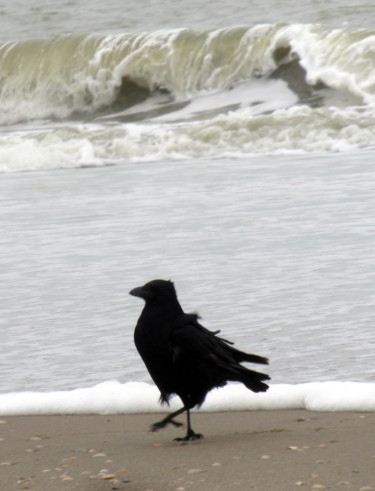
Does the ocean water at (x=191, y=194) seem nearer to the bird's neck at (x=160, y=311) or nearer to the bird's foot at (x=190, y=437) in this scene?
the bird's foot at (x=190, y=437)

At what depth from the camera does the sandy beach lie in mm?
2994

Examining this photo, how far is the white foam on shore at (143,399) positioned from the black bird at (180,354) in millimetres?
398

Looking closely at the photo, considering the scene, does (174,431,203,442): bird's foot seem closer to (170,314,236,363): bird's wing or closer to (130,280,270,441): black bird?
(130,280,270,441): black bird

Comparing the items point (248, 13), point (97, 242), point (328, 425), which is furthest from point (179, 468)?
point (248, 13)

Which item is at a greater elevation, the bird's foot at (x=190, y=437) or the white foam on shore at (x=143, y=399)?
the white foam on shore at (x=143, y=399)

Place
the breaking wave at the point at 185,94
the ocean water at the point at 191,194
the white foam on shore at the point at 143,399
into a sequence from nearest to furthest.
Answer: the white foam on shore at the point at 143,399
the ocean water at the point at 191,194
the breaking wave at the point at 185,94

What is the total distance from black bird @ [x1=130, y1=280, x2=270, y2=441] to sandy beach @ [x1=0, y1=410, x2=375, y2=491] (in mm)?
162

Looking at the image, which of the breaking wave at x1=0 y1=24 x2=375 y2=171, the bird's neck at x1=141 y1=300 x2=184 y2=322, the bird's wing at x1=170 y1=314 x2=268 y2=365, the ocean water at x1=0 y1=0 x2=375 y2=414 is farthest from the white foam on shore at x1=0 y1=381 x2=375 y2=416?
the breaking wave at x1=0 y1=24 x2=375 y2=171

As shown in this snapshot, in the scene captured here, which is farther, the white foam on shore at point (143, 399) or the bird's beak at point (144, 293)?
the white foam on shore at point (143, 399)

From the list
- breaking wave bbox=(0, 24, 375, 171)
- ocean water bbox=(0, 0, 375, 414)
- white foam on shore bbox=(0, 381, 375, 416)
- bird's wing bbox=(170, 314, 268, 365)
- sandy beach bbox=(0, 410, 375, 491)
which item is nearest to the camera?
sandy beach bbox=(0, 410, 375, 491)

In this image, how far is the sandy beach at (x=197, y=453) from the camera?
9.82ft

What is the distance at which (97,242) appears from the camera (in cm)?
744

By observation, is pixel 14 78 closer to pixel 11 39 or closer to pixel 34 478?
pixel 11 39

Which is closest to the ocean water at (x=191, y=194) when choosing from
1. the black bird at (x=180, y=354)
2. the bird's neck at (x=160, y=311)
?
the black bird at (x=180, y=354)
